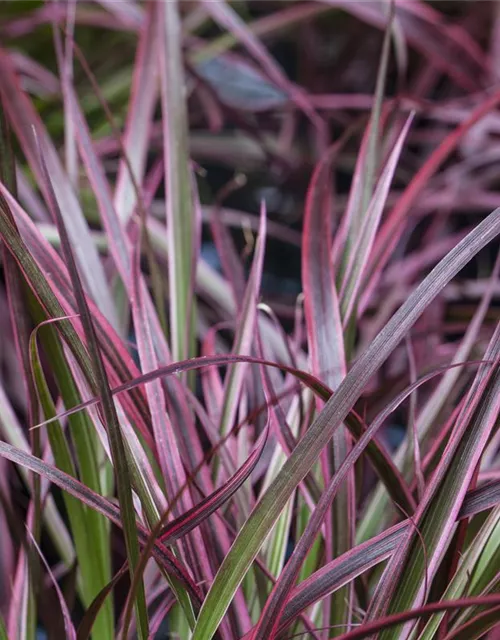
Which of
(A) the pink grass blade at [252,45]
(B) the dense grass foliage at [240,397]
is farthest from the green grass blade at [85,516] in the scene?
(A) the pink grass blade at [252,45]

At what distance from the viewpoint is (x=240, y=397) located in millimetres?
407

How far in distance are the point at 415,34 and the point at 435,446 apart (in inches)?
19.5

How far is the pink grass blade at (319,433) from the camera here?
26 centimetres

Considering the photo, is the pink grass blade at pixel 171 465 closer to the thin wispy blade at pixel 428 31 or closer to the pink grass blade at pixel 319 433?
the pink grass blade at pixel 319 433

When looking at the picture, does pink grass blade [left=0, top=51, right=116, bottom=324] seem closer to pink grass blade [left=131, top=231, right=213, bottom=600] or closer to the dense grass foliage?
the dense grass foliage

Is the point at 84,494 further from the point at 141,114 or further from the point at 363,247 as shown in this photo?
the point at 141,114

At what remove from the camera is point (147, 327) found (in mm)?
348

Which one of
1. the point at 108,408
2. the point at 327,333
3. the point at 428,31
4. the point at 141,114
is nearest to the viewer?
the point at 108,408

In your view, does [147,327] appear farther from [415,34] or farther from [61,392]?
[415,34]

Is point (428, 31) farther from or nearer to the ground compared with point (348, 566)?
farther from the ground

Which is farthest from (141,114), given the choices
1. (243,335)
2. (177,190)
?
(243,335)

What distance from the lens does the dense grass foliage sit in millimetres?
270

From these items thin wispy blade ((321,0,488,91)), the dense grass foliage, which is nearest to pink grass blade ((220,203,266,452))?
the dense grass foliage

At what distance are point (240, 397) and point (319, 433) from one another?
0.15 metres
